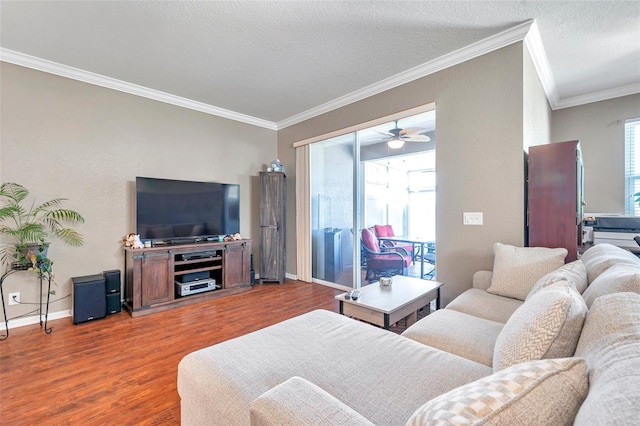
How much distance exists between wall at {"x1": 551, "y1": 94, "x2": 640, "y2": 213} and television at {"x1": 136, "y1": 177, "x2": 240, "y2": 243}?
16.4ft

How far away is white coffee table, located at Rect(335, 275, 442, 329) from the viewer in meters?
2.09

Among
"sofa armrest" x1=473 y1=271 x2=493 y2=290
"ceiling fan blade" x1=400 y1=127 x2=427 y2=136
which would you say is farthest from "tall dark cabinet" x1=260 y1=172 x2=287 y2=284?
"sofa armrest" x1=473 y1=271 x2=493 y2=290

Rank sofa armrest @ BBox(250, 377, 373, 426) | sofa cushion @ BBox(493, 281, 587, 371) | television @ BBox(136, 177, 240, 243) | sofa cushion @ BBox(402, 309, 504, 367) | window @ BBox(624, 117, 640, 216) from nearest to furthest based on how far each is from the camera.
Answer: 1. sofa armrest @ BBox(250, 377, 373, 426)
2. sofa cushion @ BBox(493, 281, 587, 371)
3. sofa cushion @ BBox(402, 309, 504, 367)
4. television @ BBox(136, 177, 240, 243)
5. window @ BBox(624, 117, 640, 216)

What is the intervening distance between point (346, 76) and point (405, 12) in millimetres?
1119

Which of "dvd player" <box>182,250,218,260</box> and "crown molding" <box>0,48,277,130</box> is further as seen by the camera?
"dvd player" <box>182,250,218,260</box>

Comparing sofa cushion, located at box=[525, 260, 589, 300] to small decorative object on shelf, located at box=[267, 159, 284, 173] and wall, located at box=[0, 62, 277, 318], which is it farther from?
wall, located at box=[0, 62, 277, 318]

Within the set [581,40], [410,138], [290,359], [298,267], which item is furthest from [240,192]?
[581,40]

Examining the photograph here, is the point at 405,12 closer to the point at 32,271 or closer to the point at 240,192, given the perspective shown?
the point at 240,192

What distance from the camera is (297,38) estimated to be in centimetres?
259

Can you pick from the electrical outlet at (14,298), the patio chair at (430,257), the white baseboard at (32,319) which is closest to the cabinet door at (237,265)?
the white baseboard at (32,319)

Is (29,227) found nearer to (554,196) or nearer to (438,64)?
(438,64)

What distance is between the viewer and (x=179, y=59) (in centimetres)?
291

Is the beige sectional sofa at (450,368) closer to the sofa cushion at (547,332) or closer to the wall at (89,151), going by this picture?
the sofa cushion at (547,332)

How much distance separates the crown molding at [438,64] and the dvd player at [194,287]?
296cm
